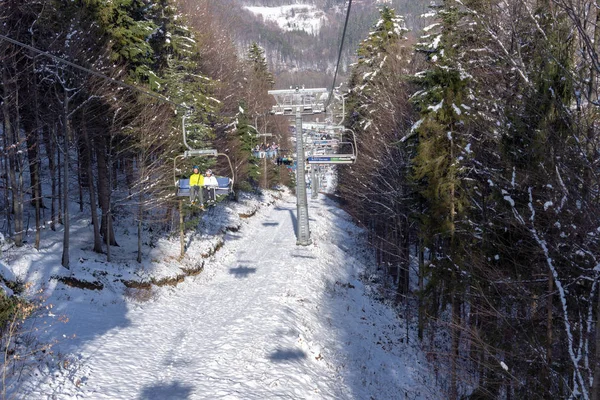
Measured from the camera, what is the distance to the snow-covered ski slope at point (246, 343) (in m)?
10.3

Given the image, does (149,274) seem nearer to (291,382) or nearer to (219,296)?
(219,296)

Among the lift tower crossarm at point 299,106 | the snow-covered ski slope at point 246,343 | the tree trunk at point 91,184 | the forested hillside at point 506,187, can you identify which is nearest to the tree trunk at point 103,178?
the tree trunk at point 91,184

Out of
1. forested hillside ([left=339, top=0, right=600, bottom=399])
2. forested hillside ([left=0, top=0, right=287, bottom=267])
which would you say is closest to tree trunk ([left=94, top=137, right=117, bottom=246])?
forested hillside ([left=0, top=0, right=287, bottom=267])

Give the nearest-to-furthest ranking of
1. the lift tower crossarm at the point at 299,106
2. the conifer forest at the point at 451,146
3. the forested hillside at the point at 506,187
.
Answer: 1. the forested hillside at the point at 506,187
2. the conifer forest at the point at 451,146
3. the lift tower crossarm at the point at 299,106

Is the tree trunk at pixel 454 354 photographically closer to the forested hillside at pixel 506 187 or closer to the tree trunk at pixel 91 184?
the forested hillside at pixel 506 187

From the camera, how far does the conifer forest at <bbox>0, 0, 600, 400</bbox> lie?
9445 mm

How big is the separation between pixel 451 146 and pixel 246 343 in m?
9.79

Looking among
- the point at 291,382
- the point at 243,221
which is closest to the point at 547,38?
the point at 291,382

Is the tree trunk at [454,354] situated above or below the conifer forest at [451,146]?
below

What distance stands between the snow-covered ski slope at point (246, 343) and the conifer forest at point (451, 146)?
6.66ft

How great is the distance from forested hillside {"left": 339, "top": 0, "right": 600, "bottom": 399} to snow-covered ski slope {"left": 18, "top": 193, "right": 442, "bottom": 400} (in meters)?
2.56

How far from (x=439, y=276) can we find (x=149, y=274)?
1245 cm

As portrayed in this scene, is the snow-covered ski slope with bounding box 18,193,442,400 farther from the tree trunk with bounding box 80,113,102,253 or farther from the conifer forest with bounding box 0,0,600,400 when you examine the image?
the tree trunk with bounding box 80,113,102,253

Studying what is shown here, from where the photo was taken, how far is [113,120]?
18.0 meters
